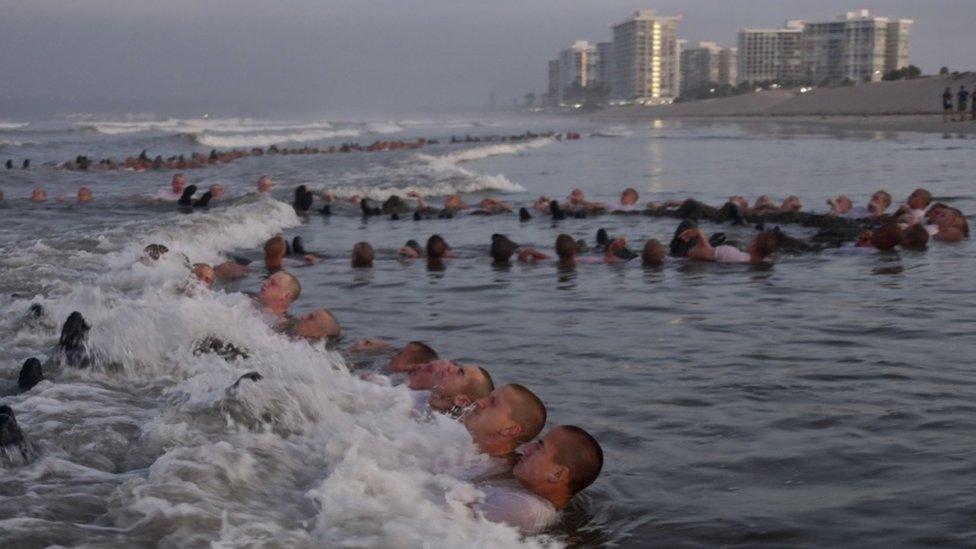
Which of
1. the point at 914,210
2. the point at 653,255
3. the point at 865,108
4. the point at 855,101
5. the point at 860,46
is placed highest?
the point at 860,46

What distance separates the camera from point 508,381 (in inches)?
313

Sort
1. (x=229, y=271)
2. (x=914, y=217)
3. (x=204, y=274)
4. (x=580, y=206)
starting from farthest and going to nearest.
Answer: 1. (x=580, y=206)
2. (x=914, y=217)
3. (x=229, y=271)
4. (x=204, y=274)

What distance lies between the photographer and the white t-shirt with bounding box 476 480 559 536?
5.20m

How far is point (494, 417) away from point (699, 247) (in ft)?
27.5

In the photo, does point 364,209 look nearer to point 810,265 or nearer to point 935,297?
point 810,265

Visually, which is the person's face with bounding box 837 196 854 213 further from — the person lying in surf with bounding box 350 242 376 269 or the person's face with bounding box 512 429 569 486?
the person's face with bounding box 512 429 569 486

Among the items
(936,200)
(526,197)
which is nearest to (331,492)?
(936,200)

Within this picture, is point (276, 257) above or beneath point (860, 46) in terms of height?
beneath

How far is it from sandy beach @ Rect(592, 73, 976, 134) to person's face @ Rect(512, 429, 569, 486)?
49.1 metres

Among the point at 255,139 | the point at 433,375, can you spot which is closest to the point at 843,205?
the point at 433,375

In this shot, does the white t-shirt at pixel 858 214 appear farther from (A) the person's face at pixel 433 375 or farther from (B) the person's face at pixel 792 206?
(A) the person's face at pixel 433 375

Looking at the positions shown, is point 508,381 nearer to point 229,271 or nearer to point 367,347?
point 367,347

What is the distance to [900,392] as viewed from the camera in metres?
7.29

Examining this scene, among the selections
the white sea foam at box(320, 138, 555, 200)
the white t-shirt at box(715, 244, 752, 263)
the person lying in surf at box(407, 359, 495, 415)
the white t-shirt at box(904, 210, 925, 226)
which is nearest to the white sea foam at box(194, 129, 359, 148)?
the white sea foam at box(320, 138, 555, 200)
